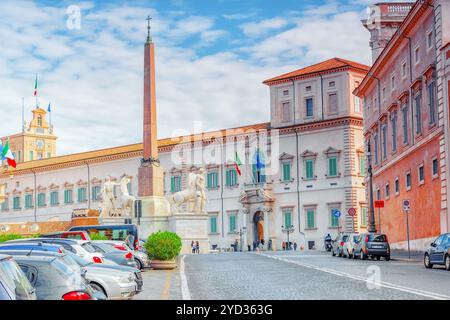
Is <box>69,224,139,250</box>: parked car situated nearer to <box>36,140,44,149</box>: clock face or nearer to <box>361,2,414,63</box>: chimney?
<box>361,2,414,63</box>: chimney

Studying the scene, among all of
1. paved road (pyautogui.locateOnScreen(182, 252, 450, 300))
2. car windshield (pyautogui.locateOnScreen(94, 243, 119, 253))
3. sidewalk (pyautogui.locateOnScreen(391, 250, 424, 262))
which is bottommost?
sidewalk (pyautogui.locateOnScreen(391, 250, 424, 262))

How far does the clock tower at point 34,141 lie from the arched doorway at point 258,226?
179 feet

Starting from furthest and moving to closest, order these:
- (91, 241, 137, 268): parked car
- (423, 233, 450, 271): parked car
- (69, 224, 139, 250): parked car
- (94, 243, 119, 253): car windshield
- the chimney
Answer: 1. the chimney
2. (69, 224, 139, 250): parked car
3. (423, 233, 450, 271): parked car
4. (94, 243, 119, 253): car windshield
5. (91, 241, 137, 268): parked car

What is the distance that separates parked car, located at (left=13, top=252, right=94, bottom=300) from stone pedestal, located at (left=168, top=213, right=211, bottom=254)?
4603cm

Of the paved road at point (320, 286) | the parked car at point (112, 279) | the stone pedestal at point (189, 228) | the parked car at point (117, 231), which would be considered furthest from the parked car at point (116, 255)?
the stone pedestal at point (189, 228)

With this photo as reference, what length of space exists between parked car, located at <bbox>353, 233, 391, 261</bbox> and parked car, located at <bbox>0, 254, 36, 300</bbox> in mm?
31192

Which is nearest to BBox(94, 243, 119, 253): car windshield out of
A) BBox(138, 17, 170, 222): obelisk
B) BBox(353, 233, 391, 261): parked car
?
BBox(353, 233, 391, 261): parked car

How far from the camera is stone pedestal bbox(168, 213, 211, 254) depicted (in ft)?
185

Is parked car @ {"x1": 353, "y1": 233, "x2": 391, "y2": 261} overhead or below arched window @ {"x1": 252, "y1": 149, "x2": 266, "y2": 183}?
below

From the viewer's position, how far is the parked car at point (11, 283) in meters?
6.82

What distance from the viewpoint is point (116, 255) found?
24.3m

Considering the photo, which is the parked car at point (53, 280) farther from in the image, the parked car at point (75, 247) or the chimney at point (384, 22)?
the chimney at point (384, 22)

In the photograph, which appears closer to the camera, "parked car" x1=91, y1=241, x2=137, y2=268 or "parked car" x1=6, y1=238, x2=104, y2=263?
"parked car" x1=6, y1=238, x2=104, y2=263

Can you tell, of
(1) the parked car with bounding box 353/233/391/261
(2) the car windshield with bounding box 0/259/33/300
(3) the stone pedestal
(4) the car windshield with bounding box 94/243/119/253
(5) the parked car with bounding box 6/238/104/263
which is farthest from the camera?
(3) the stone pedestal
